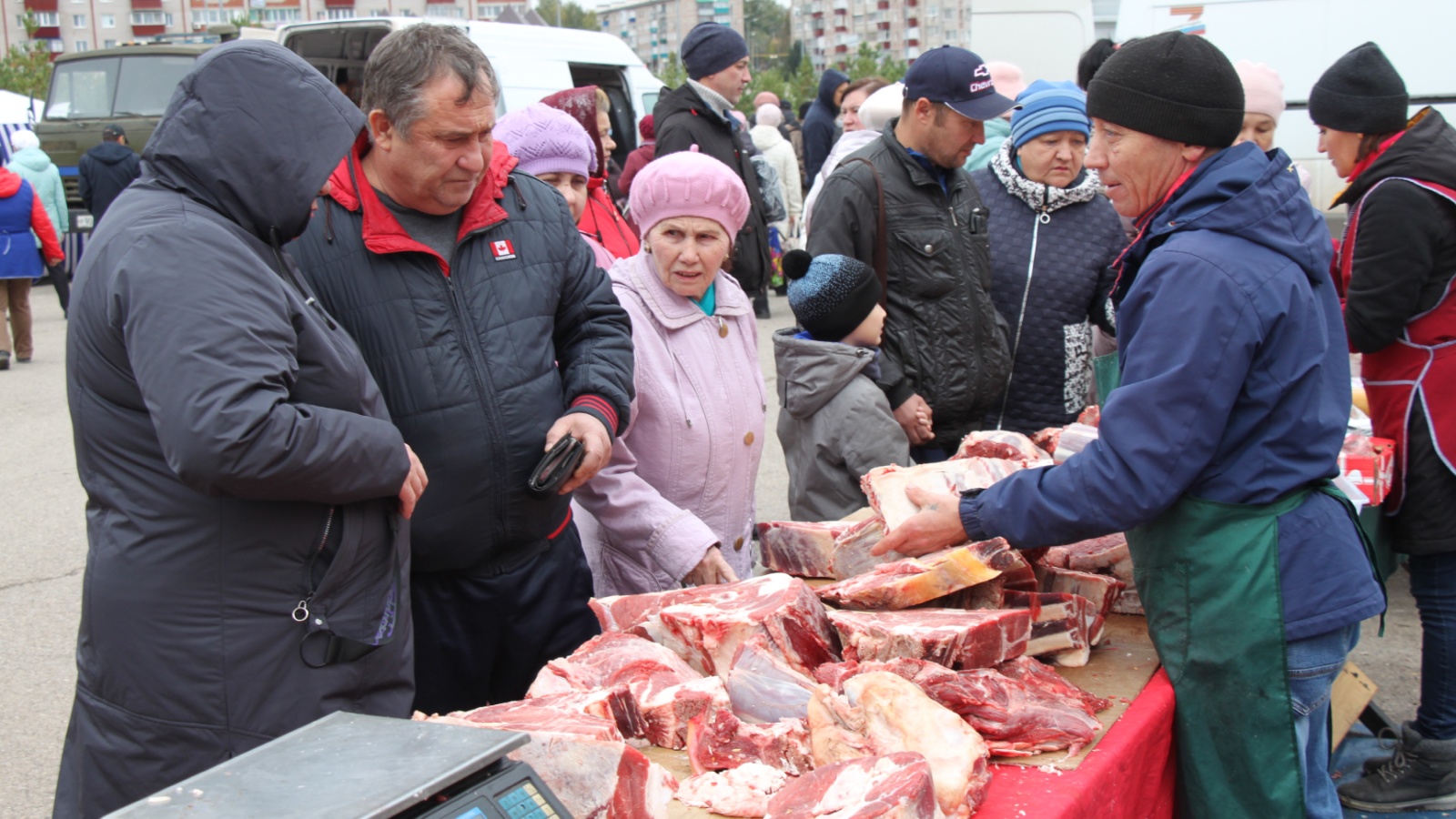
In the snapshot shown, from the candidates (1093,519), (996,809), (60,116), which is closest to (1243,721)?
(1093,519)

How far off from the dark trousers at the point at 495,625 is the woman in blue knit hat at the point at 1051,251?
2.07 meters

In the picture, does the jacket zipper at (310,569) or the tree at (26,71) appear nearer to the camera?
the jacket zipper at (310,569)

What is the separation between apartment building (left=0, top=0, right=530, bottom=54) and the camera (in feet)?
227

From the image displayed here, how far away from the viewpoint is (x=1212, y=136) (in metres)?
2.21

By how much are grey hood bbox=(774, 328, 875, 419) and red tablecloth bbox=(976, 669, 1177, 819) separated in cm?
133

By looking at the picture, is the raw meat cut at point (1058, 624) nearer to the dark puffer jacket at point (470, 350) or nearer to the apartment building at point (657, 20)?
the dark puffer jacket at point (470, 350)

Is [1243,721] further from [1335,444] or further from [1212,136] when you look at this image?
[1212,136]

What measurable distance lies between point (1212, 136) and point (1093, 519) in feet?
2.57

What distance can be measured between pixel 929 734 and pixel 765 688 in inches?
12.6

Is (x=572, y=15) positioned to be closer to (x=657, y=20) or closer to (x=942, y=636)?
(x=657, y=20)

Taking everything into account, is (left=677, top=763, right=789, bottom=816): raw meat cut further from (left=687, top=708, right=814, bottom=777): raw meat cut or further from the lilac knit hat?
the lilac knit hat

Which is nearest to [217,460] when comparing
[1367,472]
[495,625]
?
[495,625]

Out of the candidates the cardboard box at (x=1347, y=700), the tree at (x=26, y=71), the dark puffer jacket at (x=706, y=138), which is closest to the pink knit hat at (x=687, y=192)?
the cardboard box at (x=1347, y=700)

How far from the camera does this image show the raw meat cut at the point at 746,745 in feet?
6.20
